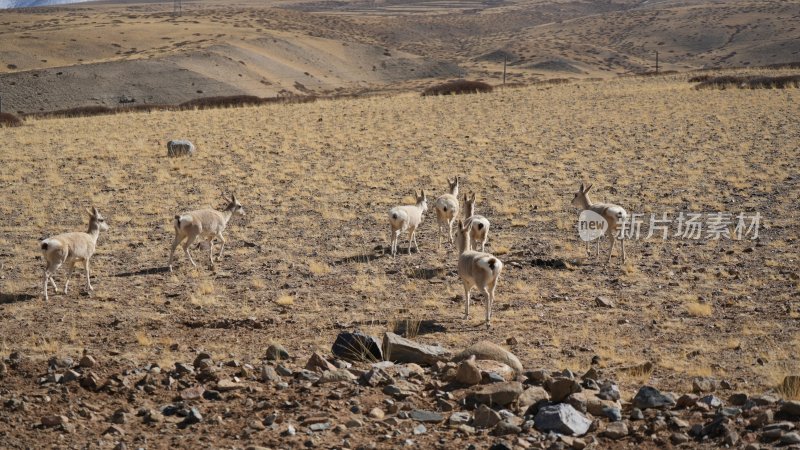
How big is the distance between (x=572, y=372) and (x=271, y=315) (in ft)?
15.4

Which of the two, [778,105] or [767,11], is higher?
[767,11]

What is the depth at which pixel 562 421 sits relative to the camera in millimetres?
7434

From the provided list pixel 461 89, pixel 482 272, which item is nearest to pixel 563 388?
pixel 482 272

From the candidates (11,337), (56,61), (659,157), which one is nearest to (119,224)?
(11,337)

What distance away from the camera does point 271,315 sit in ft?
38.6

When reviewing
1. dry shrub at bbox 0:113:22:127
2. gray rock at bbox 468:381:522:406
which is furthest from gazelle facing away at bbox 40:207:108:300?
dry shrub at bbox 0:113:22:127

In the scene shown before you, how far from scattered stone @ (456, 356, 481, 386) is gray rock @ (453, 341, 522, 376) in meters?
0.44

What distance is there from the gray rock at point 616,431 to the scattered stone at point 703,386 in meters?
1.30

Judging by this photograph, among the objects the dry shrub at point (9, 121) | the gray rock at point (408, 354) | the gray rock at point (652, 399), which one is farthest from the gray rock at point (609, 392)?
the dry shrub at point (9, 121)

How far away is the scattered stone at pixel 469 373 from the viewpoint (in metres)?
8.48

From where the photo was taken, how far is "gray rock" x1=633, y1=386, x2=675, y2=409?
7.81 meters

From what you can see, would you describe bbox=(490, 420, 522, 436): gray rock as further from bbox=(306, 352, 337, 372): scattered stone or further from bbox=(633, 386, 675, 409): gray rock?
bbox=(306, 352, 337, 372): scattered stone

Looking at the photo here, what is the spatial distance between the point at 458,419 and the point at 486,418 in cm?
27

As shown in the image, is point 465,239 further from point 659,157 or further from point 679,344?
point 659,157
